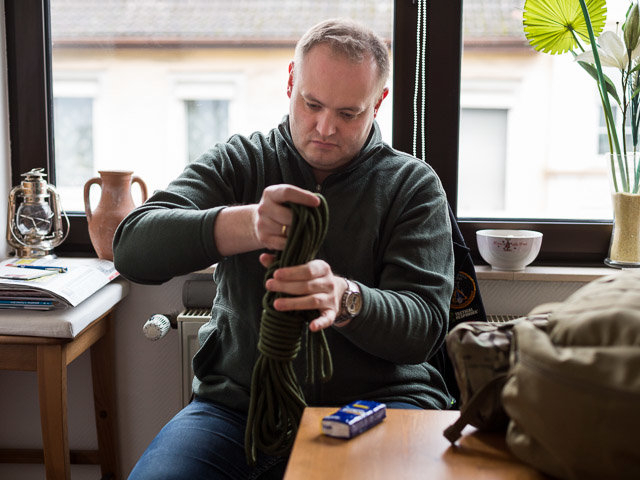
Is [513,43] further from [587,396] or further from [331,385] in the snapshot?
[587,396]

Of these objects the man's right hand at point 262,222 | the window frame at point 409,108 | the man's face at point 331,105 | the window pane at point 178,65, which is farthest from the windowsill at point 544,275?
the man's right hand at point 262,222

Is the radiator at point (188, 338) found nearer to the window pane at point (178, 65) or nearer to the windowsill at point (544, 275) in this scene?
the window pane at point (178, 65)

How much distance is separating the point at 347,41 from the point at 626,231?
924mm

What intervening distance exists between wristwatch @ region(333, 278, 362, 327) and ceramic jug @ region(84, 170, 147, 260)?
0.90 meters

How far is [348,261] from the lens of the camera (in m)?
1.46

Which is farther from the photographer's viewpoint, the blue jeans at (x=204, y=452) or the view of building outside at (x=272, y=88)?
the view of building outside at (x=272, y=88)

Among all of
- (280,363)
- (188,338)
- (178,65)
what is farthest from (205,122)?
(280,363)

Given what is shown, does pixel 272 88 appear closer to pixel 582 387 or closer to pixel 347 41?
pixel 347 41

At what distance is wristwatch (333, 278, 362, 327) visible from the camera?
120 cm

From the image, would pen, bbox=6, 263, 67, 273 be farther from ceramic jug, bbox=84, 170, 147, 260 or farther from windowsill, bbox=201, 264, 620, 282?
windowsill, bbox=201, 264, 620, 282

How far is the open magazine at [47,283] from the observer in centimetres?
168

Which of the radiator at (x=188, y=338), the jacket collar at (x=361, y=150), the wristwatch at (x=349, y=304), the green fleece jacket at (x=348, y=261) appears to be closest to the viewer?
the wristwatch at (x=349, y=304)

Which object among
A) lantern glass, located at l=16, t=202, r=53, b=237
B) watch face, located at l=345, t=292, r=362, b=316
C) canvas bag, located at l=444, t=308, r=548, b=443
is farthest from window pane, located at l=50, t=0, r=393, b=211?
canvas bag, located at l=444, t=308, r=548, b=443

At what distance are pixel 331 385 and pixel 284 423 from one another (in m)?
0.40
